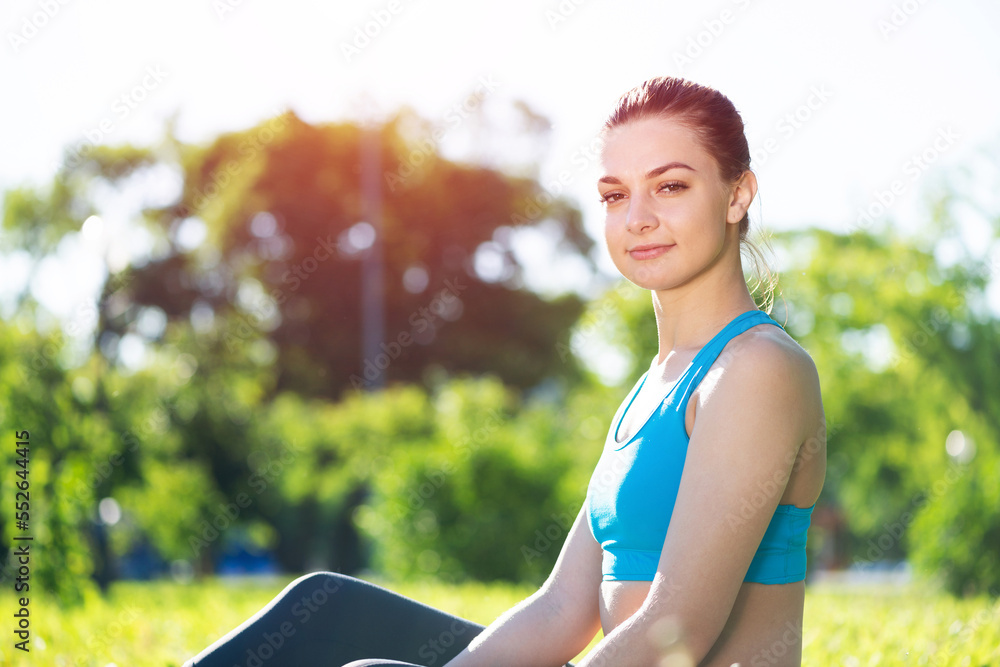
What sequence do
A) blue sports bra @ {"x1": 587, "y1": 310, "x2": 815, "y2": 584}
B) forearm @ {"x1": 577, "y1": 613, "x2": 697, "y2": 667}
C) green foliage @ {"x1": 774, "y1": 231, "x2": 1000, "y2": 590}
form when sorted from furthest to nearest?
green foliage @ {"x1": 774, "y1": 231, "x2": 1000, "y2": 590}, blue sports bra @ {"x1": 587, "y1": 310, "x2": 815, "y2": 584}, forearm @ {"x1": 577, "y1": 613, "x2": 697, "y2": 667}

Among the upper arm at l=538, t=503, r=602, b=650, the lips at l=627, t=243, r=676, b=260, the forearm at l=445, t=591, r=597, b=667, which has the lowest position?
the forearm at l=445, t=591, r=597, b=667

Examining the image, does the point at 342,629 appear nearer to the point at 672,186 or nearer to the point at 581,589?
the point at 581,589

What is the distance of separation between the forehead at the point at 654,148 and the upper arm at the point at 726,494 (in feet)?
1.49

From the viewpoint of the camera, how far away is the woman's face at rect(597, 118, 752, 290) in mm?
1821

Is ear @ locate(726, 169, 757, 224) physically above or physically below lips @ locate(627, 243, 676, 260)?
above

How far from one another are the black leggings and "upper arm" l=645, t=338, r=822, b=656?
0.81 metres

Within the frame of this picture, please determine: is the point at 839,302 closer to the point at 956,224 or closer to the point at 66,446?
the point at 956,224

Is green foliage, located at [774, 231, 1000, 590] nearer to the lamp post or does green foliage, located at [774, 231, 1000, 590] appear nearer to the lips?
the lips

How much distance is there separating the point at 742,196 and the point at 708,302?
235mm

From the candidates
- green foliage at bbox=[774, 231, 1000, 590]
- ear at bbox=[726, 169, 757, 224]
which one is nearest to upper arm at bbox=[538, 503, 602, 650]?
ear at bbox=[726, 169, 757, 224]

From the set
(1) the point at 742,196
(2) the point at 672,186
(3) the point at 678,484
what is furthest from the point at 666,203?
(3) the point at 678,484

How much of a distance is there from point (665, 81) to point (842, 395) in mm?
10614

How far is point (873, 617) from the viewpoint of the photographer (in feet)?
17.1

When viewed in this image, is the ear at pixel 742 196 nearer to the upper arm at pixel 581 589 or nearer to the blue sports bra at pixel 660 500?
the blue sports bra at pixel 660 500
